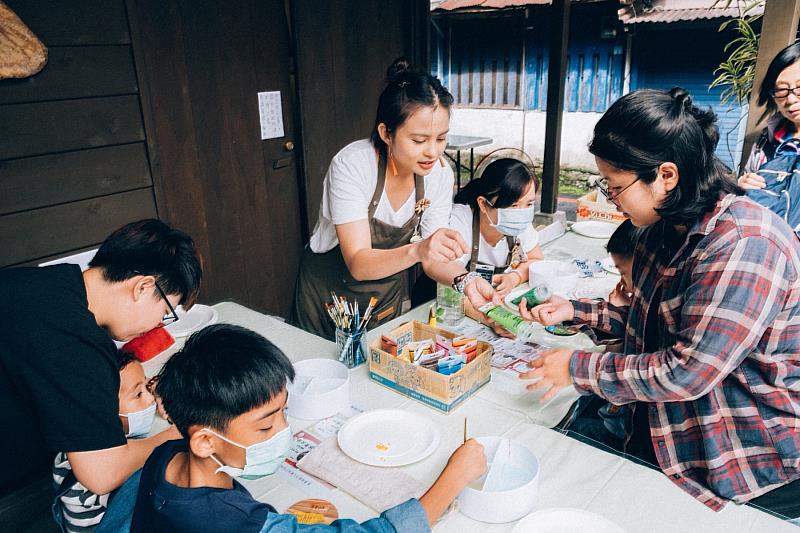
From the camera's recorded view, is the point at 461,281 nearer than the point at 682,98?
No

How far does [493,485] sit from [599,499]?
253 mm

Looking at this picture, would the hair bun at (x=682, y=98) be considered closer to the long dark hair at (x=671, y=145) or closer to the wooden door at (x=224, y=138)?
the long dark hair at (x=671, y=145)

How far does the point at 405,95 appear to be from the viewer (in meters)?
2.16

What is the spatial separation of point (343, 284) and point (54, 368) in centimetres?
140

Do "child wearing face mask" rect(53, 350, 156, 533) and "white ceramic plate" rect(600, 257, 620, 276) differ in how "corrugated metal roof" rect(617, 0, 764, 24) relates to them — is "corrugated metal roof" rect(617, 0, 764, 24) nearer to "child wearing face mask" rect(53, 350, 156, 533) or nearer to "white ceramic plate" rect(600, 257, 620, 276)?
"white ceramic plate" rect(600, 257, 620, 276)

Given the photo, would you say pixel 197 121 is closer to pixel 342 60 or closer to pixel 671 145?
pixel 342 60

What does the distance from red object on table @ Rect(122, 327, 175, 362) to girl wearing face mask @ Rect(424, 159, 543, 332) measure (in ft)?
3.85

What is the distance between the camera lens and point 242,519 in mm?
1087

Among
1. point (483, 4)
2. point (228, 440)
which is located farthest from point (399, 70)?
point (483, 4)

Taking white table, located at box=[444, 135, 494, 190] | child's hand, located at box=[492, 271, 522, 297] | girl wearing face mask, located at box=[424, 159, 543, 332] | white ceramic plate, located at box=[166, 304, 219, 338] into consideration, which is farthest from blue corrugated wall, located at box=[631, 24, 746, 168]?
white ceramic plate, located at box=[166, 304, 219, 338]

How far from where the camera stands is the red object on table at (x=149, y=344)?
6.65 ft

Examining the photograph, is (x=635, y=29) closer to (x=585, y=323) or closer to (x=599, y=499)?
(x=585, y=323)

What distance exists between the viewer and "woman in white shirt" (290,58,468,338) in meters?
2.15

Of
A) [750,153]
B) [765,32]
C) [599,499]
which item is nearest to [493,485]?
[599,499]
